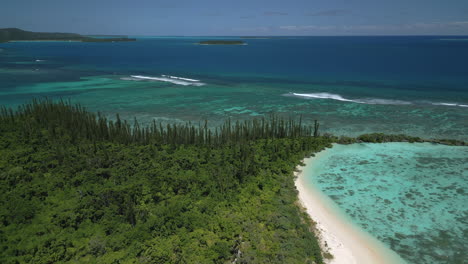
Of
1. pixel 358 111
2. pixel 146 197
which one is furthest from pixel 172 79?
pixel 146 197

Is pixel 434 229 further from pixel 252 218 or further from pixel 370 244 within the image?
pixel 252 218

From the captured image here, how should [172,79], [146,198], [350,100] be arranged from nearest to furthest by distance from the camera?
[146,198] < [350,100] < [172,79]

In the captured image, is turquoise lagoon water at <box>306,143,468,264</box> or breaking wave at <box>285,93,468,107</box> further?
breaking wave at <box>285,93,468,107</box>

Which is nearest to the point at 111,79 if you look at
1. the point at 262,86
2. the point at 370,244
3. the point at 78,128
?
the point at 262,86

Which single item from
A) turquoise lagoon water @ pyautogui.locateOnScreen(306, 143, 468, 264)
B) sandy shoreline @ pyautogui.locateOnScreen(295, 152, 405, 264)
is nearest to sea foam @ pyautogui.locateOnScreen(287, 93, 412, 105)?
turquoise lagoon water @ pyautogui.locateOnScreen(306, 143, 468, 264)

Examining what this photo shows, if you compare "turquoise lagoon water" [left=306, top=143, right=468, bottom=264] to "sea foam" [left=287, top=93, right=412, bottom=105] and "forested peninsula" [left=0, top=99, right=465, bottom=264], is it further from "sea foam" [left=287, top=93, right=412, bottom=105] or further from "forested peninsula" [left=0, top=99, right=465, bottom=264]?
"sea foam" [left=287, top=93, right=412, bottom=105]

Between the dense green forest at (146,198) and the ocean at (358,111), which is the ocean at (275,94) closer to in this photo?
the ocean at (358,111)

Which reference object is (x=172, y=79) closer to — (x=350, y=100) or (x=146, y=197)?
(x=350, y=100)
